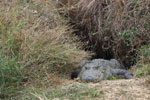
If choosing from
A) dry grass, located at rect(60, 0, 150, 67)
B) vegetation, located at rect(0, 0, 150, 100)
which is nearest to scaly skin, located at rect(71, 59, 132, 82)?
vegetation, located at rect(0, 0, 150, 100)

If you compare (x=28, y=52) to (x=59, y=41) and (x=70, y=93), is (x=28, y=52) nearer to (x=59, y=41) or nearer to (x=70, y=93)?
(x=70, y=93)

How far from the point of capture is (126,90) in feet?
12.0

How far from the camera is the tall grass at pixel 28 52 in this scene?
375 cm

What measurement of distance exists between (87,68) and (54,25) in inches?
54.0

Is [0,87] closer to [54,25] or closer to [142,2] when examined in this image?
[54,25]

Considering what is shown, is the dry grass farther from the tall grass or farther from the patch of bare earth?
the patch of bare earth

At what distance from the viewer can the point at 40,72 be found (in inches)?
162

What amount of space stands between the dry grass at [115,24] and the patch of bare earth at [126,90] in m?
1.61

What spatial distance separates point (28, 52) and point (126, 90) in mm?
1489

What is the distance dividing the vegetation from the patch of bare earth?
0.08 metres

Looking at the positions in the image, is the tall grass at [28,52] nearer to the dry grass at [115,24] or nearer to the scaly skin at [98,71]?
the scaly skin at [98,71]

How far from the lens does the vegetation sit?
3.72 m

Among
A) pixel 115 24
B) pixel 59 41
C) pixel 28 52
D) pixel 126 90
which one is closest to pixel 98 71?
pixel 59 41

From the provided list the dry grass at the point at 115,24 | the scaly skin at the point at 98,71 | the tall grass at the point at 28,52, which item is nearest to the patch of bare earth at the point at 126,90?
the scaly skin at the point at 98,71
